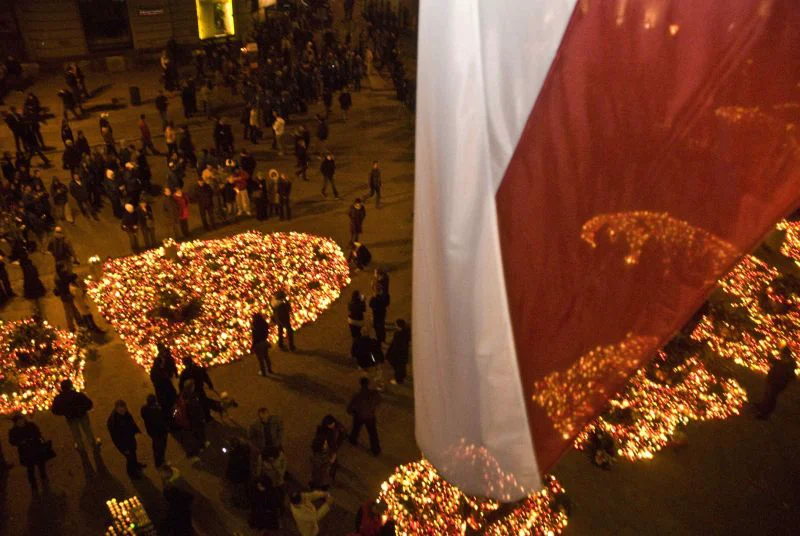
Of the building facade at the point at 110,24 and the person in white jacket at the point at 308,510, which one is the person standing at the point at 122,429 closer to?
the person in white jacket at the point at 308,510

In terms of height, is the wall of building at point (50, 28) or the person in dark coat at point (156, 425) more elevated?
the wall of building at point (50, 28)

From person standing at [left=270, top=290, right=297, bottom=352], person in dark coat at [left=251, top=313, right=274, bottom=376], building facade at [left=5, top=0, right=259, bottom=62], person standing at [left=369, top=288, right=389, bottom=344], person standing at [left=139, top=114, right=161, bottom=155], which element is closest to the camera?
person in dark coat at [left=251, top=313, right=274, bottom=376]

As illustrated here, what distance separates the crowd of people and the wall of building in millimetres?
3907

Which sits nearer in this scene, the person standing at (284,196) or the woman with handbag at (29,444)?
the woman with handbag at (29,444)

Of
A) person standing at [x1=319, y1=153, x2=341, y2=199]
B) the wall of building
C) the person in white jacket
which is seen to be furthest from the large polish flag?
the wall of building

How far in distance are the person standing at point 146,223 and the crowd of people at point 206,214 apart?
4 centimetres

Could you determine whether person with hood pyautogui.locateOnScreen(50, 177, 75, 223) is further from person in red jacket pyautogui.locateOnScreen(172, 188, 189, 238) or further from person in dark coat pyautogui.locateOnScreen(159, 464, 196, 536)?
person in dark coat pyautogui.locateOnScreen(159, 464, 196, 536)

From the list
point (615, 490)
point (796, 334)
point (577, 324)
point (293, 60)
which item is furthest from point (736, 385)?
point (293, 60)

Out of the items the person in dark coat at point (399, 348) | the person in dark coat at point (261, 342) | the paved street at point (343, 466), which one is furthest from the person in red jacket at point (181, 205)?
the person in dark coat at point (399, 348)

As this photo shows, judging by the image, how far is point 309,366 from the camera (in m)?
11.4

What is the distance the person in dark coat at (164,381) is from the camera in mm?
9508

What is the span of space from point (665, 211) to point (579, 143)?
1.81 ft

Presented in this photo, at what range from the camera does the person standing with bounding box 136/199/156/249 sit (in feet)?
47.2

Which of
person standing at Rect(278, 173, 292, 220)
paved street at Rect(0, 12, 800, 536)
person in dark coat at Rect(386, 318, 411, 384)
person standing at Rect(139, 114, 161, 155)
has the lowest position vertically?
paved street at Rect(0, 12, 800, 536)
